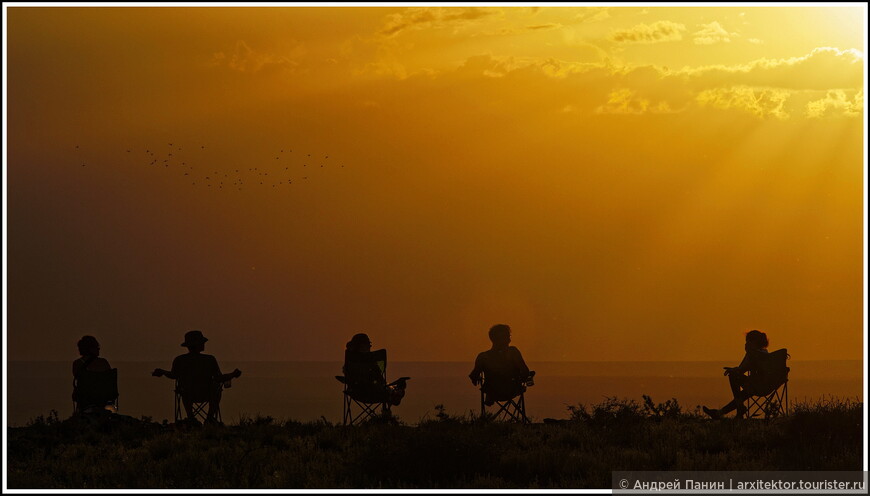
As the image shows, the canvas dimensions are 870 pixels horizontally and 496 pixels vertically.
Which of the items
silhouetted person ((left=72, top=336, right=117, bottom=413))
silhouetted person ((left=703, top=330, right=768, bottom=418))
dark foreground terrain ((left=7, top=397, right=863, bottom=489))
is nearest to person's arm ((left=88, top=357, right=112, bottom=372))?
silhouetted person ((left=72, top=336, right=117, bottom=413))

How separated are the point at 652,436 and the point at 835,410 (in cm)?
166

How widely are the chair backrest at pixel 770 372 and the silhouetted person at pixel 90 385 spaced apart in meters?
6.97

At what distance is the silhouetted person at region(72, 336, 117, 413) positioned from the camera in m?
10.8

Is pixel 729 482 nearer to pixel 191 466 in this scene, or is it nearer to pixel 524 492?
pixel 524 492

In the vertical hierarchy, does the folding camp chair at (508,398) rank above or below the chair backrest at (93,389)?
below

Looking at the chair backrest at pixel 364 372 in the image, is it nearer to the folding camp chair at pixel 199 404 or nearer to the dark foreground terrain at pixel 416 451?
the dark foreground terrain at pixel 416 451

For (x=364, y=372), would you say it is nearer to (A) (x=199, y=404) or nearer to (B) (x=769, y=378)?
(A) (x=199, y=404)

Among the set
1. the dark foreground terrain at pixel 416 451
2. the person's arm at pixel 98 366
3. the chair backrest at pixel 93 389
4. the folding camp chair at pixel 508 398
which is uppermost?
the person's arm at pixel 98 366

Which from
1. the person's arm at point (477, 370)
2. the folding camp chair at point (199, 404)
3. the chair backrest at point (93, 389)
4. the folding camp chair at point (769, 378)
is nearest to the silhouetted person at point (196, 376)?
the folding camp chair at point (199, 404)

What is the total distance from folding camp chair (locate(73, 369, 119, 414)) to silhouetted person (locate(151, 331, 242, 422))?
615 millimetres

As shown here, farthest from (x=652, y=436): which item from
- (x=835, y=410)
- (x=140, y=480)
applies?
(x=140, y=480)

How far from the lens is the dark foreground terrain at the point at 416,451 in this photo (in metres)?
8.21

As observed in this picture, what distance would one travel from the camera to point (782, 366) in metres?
11.8

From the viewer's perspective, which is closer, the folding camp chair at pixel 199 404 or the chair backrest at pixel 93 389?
the chair backrest at pixel 93 389
